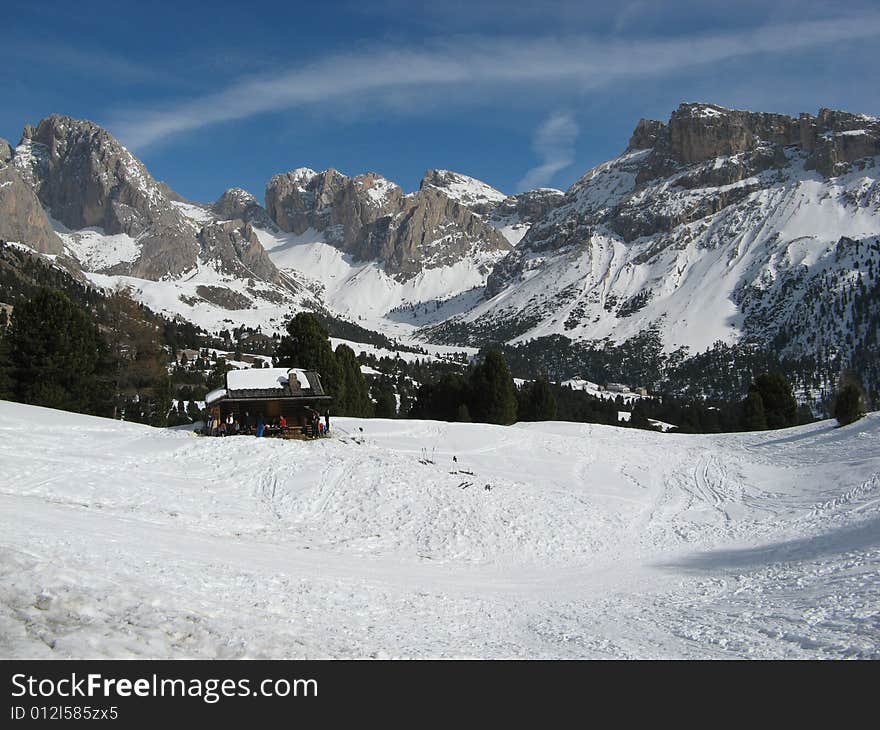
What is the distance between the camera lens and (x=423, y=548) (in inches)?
955

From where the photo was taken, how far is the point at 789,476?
39.2 metres

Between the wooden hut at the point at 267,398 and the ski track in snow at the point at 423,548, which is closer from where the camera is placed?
the ski track in snow at the point at 423,548

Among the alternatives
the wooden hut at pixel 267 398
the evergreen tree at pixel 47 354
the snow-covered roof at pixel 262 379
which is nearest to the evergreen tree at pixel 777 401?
the wooden hut at pixel 267 398

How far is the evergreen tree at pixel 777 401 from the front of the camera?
7575 cm

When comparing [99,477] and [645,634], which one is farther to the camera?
[99,477]

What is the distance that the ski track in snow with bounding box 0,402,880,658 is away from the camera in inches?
471

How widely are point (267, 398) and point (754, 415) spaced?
56.0 metres

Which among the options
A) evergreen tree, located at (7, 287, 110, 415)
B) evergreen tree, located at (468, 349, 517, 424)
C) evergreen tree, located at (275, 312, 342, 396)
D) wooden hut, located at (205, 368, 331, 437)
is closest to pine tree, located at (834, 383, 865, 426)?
evergreen tree, located at (468, 349, 517, 424)

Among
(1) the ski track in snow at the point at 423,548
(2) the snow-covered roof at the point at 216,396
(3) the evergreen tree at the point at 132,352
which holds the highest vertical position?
(3) the evergreen tree at the point at 132,352

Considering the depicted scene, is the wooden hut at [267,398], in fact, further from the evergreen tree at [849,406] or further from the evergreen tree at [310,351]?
the evergreen tree at [849,406]

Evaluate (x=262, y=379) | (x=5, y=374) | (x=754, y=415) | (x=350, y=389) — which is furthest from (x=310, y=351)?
(x=754, y=415)
